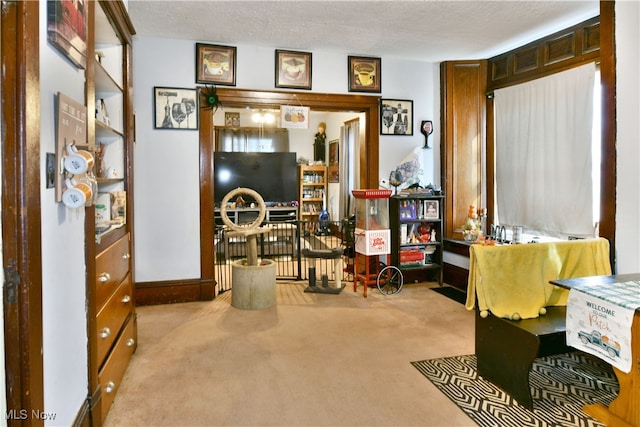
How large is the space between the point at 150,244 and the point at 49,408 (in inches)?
111

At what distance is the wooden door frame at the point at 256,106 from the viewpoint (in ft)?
13.8

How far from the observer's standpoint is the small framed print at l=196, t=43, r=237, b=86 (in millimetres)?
4152

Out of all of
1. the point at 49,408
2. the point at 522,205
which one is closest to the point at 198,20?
the point at 49,408

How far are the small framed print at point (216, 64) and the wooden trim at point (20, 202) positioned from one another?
3.02 meters

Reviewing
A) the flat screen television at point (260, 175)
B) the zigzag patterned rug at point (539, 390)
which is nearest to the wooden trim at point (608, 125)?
the zigzag patterned rug at point (539, 390)

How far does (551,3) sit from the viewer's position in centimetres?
328

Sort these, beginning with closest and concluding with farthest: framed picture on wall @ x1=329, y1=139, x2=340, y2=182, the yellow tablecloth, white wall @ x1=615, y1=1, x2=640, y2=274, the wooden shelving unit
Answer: the yellow tablecloth → white wall @ x1=615, y1=1, x2=640, y2=274 → framed picture on wall @ x1=329, y1=139, x2=340, y2=182 → the wooden shelving unit

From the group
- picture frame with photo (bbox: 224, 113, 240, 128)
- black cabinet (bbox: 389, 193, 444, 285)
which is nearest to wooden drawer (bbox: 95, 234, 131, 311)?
black cabinet (bbox: 389, 193, 444, 285)

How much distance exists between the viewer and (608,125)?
9.46 ft

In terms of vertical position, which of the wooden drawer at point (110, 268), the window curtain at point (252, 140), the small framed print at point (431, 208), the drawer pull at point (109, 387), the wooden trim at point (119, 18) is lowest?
the drawer pull at point (109, 387)

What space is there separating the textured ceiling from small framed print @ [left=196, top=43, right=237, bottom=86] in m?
0.10

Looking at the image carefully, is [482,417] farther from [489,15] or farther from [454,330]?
[489,15]

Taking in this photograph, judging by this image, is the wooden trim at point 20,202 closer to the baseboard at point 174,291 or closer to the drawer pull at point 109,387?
the drawer pull at point 109,387

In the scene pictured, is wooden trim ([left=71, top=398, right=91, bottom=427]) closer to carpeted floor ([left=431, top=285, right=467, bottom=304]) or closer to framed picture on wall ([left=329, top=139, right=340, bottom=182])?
carpeted floor ([left=431, top=285, right=467, bottom=304])
